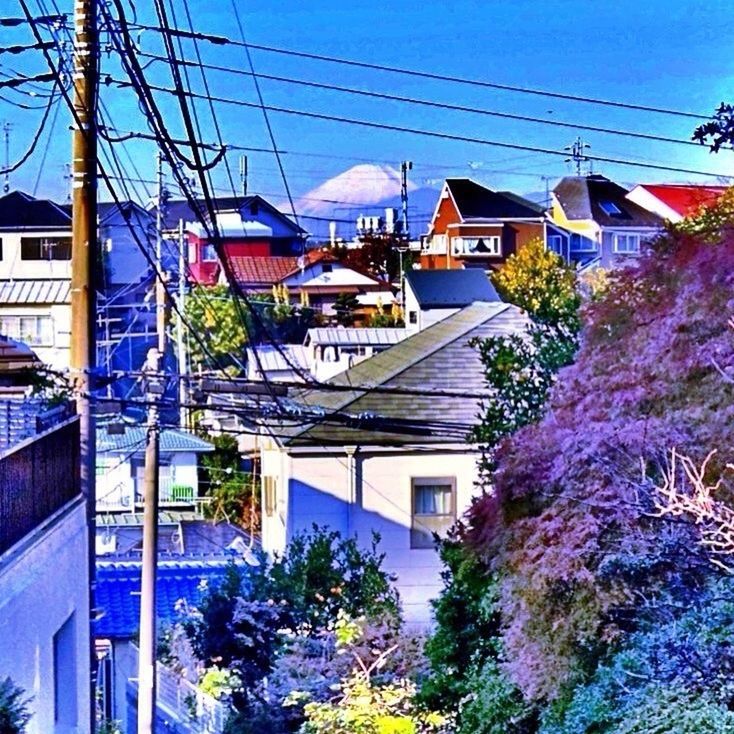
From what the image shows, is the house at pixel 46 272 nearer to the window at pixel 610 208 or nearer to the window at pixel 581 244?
the window at pixel 581 244

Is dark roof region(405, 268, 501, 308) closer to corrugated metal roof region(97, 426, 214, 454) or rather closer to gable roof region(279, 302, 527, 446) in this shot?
corrugated metal roof region(97, 426, 214, 454)

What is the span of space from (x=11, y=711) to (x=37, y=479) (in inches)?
117

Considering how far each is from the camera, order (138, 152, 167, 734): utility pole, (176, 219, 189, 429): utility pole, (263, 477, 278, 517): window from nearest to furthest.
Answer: (138, 152, 167, 734): utility pole
(263, 477, 278, 517): window
(176, 219, 189, 429): utility pole

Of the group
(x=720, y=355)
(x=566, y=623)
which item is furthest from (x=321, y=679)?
(x=720, y=355)

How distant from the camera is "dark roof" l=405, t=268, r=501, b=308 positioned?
27.3 m

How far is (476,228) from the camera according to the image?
36406 mm

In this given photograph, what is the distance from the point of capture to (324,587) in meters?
13.8

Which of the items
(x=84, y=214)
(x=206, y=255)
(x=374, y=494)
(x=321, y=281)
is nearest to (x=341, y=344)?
(x=374, y=494)

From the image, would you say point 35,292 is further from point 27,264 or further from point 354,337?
point 354,337

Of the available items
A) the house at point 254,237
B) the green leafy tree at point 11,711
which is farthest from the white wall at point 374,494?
the house at point 254,237

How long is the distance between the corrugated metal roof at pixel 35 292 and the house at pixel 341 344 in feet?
23.5

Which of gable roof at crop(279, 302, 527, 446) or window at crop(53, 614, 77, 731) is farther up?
gable roof at crop(279, 302, 527, 446)

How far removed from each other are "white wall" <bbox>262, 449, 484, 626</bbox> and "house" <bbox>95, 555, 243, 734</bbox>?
155cm

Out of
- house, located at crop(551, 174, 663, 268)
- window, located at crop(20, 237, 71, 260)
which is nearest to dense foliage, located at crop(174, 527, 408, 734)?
house, located at crop(551, 174, 663, 268)
